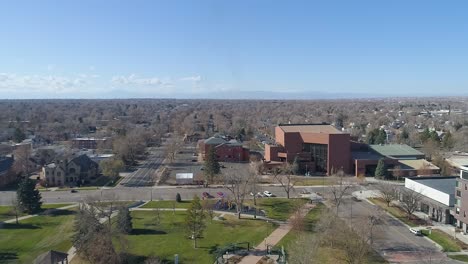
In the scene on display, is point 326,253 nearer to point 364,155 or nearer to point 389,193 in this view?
point 389,193

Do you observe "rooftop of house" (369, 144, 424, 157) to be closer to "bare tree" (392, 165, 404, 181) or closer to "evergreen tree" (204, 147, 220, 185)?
"bare tree" (392, 165, 404, 181)

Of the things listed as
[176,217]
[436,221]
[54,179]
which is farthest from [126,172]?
[436,221]

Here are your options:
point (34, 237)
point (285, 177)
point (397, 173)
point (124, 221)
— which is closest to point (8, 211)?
point (34, 237)

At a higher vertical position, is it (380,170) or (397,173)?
(380,170)

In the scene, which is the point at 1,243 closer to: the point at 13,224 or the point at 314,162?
the point at 13,224

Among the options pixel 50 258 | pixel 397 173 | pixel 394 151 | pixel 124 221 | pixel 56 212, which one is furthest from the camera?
pixel 394 151
